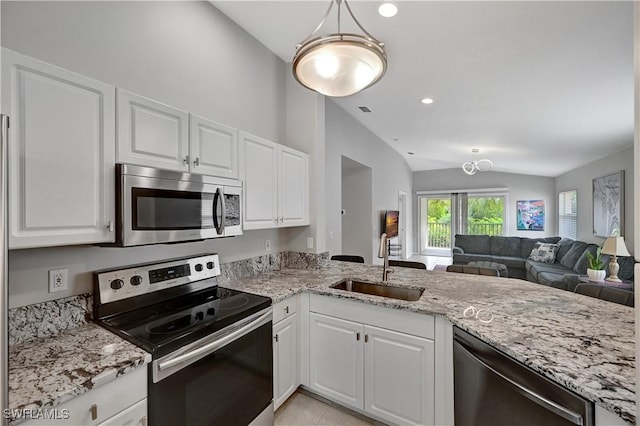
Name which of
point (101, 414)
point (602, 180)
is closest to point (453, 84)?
point (101, 414)

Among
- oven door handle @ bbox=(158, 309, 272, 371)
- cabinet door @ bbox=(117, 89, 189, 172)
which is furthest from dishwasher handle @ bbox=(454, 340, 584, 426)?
cabinet door @ bbox=(117, 89, 189, 172)

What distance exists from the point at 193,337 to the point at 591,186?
7434mm

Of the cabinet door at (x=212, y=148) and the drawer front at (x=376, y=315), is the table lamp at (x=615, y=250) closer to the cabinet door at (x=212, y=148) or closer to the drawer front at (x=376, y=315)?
the drawer front at (x=376, y=315)

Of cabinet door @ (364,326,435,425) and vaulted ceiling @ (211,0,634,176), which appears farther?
vaulted ceiling @ (211,0,634,176)

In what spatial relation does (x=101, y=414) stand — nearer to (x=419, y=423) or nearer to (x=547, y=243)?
(x=419, y=423)

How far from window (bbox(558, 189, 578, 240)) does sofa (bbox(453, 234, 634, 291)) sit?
1.56 ft

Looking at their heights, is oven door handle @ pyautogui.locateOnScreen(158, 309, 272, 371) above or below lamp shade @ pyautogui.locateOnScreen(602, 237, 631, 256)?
below

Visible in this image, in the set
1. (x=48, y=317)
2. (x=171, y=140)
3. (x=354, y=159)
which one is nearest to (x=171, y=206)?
(x=171, y=140)

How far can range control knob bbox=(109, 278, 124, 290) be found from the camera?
155cm

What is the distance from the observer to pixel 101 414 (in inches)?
41.6

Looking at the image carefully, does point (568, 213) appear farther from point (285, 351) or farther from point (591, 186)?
point (285, 351)

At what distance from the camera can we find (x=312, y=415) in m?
2.10

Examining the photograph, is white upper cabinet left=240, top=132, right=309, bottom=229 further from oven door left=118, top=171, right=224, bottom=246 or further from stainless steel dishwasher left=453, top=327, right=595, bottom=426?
stainless steel dishwasher left=453, top=327, right=595, bottom=426

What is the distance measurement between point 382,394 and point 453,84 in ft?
9.67
